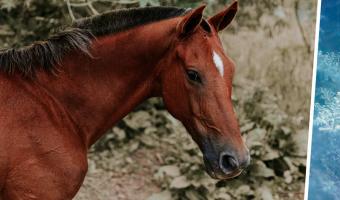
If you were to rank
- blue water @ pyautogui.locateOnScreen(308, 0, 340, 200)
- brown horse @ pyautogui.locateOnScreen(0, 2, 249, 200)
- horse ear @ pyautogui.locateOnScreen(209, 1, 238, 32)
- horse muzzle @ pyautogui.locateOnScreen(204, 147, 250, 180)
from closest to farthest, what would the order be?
brown horse @ pyautogui.locateOnScreen(0, 2, 249, 200) < horse muzzle @ pyautogui.locateOnScreen(204, 147, 250, 180) < horse ear @ pyautogui.locateOnScreen(209, 1, 238, 32) < blue water @ pyautogui.locateOnScreen(308, 0, 340, 200)

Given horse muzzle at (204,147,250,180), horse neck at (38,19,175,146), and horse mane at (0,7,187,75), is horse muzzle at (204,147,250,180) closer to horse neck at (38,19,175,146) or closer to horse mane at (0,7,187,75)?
horse neck at (38,19,175,146)

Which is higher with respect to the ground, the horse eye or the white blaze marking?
the white blaze marking

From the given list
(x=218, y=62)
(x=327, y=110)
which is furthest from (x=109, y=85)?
(x=327, y=110)

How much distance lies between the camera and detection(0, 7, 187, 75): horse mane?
9.89 feet

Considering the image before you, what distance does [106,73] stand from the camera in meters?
3.14

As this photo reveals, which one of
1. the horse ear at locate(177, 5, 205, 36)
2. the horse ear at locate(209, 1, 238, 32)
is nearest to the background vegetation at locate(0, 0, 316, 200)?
the horse ear at locate(209, 1, 238, 32)

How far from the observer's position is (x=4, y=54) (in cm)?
301

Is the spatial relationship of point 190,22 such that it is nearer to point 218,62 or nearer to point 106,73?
point 218,62

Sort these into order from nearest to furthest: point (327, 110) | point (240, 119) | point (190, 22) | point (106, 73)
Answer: point (190, 22) → point (106, 73) → point (327, 110) → point (240, 119)

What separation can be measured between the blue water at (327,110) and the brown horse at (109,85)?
1986mm

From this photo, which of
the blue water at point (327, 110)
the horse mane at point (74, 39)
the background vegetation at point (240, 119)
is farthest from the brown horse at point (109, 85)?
the blue water at point (327, 110)

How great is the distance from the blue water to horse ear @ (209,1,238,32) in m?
1.79

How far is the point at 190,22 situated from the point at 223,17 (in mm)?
361

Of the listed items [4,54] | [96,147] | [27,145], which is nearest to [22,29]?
[96,147]
